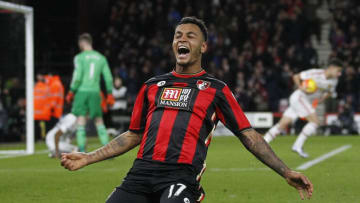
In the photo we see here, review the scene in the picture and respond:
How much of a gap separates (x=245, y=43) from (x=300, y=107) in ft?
42.0

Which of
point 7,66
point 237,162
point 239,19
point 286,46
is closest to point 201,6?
point 239,19

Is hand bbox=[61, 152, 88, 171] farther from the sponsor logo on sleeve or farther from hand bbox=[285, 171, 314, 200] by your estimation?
hand bbox=[285, 171, 314, 200]

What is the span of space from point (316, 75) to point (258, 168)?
3.75 m

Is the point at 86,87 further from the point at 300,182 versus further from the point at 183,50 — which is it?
the point at 300,182

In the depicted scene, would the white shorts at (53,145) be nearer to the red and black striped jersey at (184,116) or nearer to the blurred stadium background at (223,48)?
the blurred stadium background at (223,48)

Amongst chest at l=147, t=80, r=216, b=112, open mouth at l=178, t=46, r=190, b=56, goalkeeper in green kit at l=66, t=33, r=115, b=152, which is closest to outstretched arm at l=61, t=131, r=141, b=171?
chest at l=147, t=80, r=216, b=112

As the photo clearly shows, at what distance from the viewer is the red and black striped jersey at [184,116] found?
4793mm

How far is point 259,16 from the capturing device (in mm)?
29109

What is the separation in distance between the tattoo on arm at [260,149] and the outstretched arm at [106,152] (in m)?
0.78

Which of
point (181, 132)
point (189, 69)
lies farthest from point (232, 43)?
point (181, 132)

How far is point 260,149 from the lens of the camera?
496 centimetres

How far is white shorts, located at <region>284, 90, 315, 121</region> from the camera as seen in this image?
1528cm

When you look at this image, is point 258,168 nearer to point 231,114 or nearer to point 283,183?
point 283,183

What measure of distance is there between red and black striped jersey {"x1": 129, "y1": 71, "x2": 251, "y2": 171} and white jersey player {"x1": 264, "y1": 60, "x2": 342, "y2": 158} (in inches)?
397
